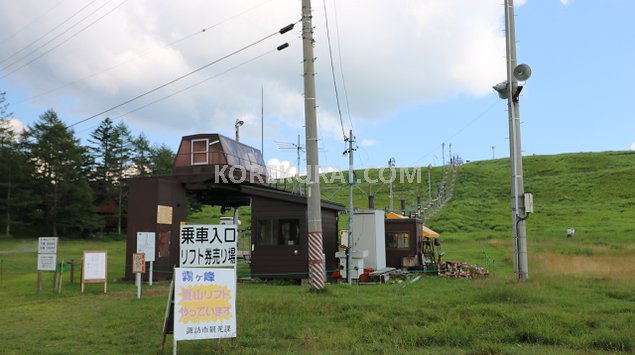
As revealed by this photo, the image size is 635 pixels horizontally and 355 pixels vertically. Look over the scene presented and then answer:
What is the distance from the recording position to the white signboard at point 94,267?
16.6 m

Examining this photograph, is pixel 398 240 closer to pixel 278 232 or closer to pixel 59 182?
pixel 278 232

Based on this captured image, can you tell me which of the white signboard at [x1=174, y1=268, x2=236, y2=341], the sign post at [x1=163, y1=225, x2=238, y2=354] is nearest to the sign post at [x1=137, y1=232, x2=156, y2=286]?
the sign post at [x1=163, y1=225, x2=238, y2=354]

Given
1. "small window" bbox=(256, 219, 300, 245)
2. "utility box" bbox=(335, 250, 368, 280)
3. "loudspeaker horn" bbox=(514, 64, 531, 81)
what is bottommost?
"utility box" bbox=(335, 250, 368, 280)

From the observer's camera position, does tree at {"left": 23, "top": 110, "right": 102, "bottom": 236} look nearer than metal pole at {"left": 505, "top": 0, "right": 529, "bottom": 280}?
No

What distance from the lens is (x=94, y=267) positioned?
54.9 ft

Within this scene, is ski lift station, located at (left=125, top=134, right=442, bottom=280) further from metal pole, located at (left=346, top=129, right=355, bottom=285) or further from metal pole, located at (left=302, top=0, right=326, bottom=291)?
metal pole, located at (left=302, top=0, right=326, bottom=291)

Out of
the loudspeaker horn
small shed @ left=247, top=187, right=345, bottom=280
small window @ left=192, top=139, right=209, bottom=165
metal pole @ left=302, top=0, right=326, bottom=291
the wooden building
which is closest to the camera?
the loudspeaker horn

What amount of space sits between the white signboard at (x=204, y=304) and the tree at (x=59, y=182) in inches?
1744

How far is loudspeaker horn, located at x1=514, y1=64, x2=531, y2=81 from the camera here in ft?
46.7

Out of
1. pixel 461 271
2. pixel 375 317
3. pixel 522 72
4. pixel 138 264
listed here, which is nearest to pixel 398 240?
pixel 461 271

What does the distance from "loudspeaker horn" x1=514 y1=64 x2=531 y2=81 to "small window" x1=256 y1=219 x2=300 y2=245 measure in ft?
31.8

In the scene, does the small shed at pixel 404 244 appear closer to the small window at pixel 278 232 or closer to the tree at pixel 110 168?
the small window at pixel 278 232

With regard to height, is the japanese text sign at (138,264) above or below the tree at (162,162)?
below

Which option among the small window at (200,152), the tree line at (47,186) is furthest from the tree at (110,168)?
the small window at (200,152)
